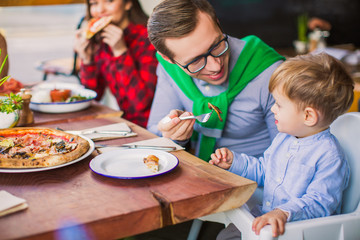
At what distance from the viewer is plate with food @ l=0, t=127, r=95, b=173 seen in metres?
1.16

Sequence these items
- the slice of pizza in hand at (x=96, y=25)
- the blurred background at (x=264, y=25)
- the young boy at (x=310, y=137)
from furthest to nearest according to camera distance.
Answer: the blurred background at (x=264, y=25)
the slice of pizza in hand at (x=96, y=25)
the young boy at (x=310, y=137)

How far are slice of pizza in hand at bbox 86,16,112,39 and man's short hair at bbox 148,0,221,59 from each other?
851mm

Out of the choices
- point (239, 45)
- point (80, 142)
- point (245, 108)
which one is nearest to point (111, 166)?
point (80, 142)

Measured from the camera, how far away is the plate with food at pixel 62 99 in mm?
1921

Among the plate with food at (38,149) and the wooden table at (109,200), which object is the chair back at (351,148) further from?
the plate with food at (38,149)

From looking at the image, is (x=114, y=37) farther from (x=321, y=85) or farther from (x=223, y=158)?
(x=321, y=85)

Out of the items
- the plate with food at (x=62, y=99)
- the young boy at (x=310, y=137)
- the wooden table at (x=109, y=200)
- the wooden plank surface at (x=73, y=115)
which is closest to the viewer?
the wooden table at (x=109, y=200)

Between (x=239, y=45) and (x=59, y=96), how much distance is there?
0.97 metres

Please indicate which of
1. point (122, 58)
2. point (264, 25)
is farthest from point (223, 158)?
point (264, 25)

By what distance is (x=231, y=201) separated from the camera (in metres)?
1.08

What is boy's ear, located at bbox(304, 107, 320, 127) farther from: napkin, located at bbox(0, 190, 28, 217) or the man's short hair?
napkin, located at bbox(0, 190, 28, 217)

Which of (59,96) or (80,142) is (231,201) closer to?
(80,142)

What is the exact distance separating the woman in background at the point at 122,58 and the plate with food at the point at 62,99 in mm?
337

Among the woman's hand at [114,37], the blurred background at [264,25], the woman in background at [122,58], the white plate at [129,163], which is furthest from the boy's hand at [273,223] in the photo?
the blurred background at [264,25]
